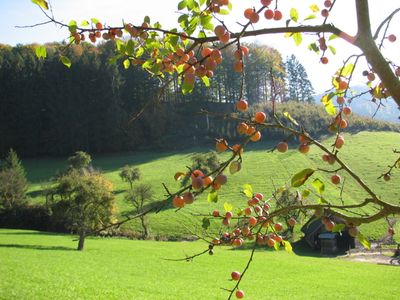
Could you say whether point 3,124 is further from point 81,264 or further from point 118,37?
point 118,37

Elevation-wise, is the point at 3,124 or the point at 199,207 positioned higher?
the point at 3,124

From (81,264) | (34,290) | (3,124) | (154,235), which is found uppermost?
(3,124)

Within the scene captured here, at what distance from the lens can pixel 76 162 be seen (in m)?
46.5

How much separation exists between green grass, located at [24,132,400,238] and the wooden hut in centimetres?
229

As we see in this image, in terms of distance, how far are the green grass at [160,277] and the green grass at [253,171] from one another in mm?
10592

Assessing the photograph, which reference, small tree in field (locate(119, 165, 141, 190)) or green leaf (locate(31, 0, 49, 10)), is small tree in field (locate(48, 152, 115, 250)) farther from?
green leaf (locate(31, 0, 49, 10))

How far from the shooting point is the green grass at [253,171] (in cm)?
3797

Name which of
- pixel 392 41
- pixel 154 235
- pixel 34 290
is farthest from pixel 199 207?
pixel 392 41

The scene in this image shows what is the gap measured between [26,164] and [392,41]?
197ft

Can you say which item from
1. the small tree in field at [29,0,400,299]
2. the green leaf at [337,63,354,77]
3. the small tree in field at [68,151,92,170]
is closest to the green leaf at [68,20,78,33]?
the small tree in field at [29,0,400,299]

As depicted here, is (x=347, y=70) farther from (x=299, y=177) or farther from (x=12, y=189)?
(x=12, y=189)

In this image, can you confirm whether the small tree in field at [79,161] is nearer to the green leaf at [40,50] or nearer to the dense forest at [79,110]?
the dense forest at [79,110]

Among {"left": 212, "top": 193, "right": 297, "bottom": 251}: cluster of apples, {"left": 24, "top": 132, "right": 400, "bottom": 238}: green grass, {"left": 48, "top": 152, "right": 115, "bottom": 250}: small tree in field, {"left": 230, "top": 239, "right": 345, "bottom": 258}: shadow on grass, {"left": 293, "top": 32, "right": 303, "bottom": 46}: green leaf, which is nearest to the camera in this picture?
{"left": 293, "top": 32, "right": 303, "bottom": 46}: green leaf

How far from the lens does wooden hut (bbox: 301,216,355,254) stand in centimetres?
3228
